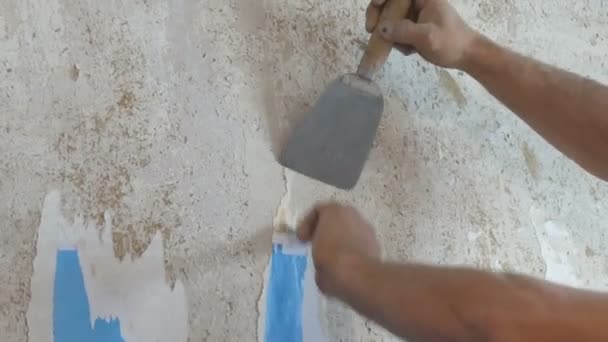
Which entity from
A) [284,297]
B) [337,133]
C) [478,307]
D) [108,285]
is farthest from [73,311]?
[478,307]

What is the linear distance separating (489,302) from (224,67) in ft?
1.94

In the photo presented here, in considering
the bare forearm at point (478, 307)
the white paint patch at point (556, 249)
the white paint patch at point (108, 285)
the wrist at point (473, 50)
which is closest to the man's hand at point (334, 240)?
the bare forearm at point (478, 307)

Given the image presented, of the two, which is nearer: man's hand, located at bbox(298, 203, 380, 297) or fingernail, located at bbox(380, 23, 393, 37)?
man's hand, located at bbox(298, 203, 380, 297)

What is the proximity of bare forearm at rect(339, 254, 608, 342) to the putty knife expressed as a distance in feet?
1.12

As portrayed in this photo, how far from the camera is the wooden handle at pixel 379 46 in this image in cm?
108

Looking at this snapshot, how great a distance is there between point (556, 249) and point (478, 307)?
684 millimetres

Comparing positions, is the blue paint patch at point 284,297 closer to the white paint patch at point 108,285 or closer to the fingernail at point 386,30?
the white paint patch at point 108,285

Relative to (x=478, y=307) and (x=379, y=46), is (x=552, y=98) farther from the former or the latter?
(x=478, y=307)

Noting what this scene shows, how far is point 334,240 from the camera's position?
886mm

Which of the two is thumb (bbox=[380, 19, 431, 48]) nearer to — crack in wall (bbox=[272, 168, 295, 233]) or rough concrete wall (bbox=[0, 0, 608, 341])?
rough concrete wall (bbox=[0, 0, 608, 341])

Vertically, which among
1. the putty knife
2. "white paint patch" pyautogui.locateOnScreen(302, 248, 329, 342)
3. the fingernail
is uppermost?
the fingernail

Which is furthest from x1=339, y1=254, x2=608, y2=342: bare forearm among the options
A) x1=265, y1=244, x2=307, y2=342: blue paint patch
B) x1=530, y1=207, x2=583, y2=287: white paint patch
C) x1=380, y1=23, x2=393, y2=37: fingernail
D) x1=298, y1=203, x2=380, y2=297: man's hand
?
x1=530, y1=207, x2=583, y2=287: white paint patch

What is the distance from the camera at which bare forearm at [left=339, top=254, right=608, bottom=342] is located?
64 cm

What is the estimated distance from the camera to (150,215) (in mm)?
1028
